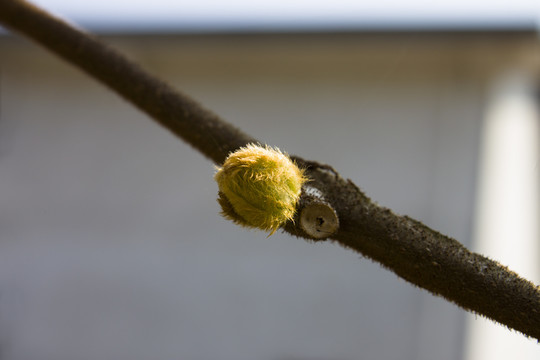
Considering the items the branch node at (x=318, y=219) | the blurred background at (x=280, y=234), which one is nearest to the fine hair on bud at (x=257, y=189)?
the branch node at (x=318, y=219)

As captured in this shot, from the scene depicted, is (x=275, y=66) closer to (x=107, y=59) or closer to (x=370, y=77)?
(x=370, y=77)

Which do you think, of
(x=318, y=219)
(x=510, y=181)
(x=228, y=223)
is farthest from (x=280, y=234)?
(x=318, y=219)

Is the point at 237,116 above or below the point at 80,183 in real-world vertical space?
above

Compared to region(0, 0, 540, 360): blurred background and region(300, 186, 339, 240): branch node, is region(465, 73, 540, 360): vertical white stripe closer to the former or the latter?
region(0, 0, 540, 360): blurred background

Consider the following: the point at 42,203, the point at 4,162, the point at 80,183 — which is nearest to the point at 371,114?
the point at 80,183

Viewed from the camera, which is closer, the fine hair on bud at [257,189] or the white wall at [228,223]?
the fine hair on bud at [257,189]

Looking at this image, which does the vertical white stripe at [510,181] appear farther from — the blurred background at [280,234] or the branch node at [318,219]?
the branch node at [318,219]

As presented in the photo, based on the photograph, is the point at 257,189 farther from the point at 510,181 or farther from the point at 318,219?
the point at 510,181
